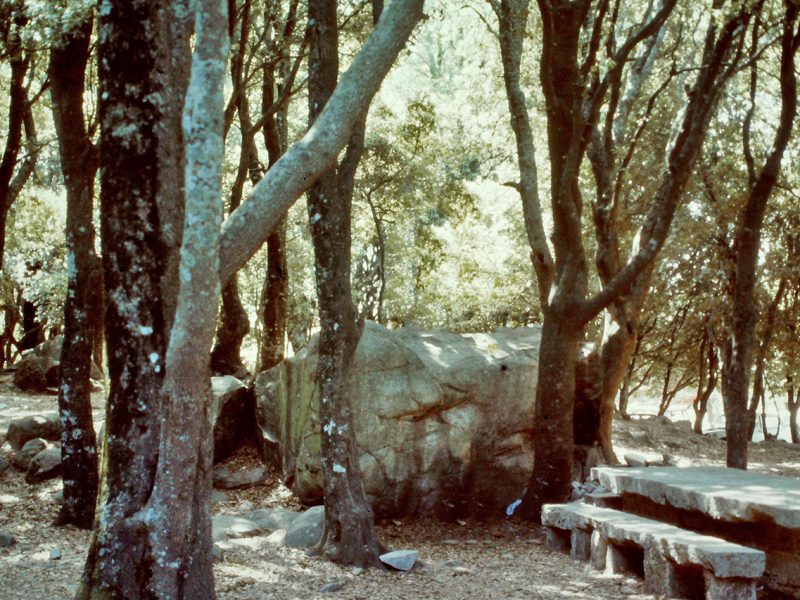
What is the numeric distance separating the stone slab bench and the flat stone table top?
31 cm

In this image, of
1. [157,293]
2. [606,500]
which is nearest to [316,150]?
[157,293]

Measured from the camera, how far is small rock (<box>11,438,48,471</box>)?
11680 mm

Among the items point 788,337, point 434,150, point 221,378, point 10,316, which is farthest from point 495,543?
point 10,316

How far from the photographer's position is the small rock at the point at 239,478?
11.3m

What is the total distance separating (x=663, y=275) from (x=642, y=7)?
240 inches

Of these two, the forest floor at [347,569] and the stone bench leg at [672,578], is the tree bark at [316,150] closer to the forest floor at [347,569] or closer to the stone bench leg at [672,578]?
the forest floor at [347,569]

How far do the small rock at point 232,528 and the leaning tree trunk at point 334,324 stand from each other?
4.26ft

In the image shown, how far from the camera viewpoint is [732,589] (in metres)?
5.49

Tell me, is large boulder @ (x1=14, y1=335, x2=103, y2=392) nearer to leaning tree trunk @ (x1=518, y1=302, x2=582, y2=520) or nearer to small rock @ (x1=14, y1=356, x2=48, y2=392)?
small rock @ (x1=14, y1=356, x2=48, y2=392)

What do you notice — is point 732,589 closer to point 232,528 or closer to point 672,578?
point 672,578

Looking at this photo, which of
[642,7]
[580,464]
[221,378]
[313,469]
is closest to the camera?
[313,469]

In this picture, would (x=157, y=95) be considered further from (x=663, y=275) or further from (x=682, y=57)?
(x=663, y=275)

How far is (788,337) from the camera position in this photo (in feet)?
63.3

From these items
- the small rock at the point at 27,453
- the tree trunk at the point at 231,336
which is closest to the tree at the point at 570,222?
the tree trunk at the point at 231,336
